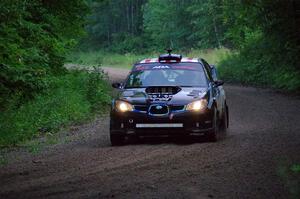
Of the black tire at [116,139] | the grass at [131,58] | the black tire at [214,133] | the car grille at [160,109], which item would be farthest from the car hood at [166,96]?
the grass at [131,58]

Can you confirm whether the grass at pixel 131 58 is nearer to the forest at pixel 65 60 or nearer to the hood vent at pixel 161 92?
the forest at pixel 65 60

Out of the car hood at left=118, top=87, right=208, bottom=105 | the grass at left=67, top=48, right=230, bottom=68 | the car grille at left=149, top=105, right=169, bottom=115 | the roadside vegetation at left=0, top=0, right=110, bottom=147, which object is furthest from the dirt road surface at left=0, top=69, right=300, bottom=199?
the grass at left=67, top=48, right=230, bottom=68

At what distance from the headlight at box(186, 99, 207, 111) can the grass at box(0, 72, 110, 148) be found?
3.12m

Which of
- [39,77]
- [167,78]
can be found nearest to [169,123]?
[167,78]

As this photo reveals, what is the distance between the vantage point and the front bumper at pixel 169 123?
1335 centimetres

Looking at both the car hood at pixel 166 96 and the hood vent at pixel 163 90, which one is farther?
the hood vent at pixel 163 90

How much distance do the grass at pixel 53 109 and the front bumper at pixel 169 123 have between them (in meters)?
2.01

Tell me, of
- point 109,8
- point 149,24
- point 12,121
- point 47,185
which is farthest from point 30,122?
point 109,8

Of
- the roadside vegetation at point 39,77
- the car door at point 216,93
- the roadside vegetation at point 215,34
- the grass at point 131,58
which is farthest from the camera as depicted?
the grass at point 131,58

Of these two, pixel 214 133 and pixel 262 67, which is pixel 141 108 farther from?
pixel 262 67

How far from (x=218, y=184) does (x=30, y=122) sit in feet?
29.7

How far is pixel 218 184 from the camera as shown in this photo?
891cm

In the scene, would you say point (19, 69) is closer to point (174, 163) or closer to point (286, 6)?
point (174, 163)

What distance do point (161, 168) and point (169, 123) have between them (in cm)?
306
